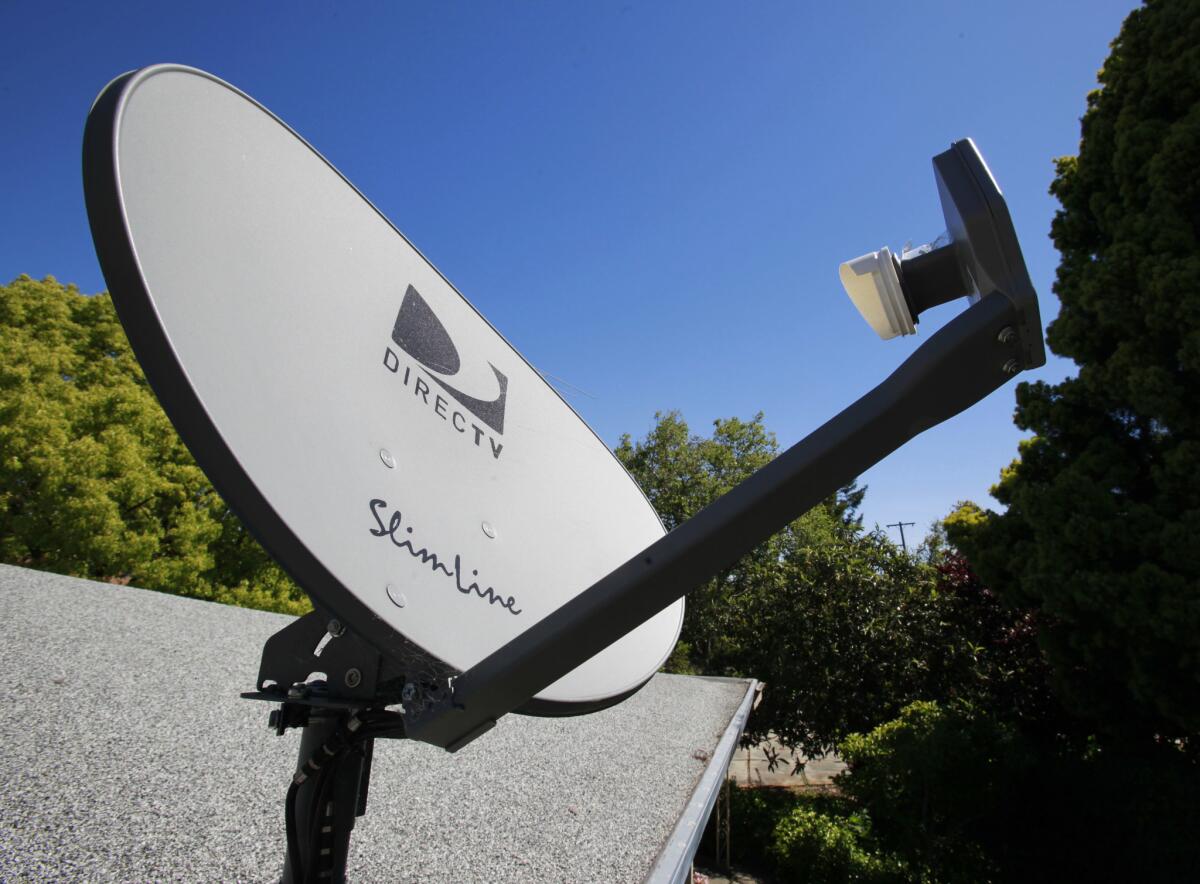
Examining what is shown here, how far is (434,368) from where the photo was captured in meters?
1.31

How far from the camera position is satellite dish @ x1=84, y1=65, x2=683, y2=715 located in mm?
716

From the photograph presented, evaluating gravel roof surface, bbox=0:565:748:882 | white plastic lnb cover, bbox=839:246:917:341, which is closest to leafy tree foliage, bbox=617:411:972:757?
gravel roof surface, bbox=0:565:748:882

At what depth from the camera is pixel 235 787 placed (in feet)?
7.56

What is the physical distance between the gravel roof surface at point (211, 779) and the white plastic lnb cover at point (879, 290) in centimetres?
203

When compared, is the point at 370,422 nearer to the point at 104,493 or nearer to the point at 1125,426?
the point at 1125,426

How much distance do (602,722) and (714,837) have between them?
4048 millimetres

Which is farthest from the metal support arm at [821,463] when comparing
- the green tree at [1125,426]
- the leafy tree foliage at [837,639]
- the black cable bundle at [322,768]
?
the leafy tree foliage at [837,639]

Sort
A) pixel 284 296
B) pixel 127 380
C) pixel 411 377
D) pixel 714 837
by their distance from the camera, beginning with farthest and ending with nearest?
pixel 127 380, pixel 714 837, pixel 411 377, pixel 284 296

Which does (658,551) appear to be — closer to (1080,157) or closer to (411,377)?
(411,377)

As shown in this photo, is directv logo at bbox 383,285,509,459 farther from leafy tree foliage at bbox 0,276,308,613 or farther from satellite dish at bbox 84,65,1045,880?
leafy tree foliage at bbox 0,276,308,613

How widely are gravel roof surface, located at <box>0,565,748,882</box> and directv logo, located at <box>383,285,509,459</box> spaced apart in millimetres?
1393

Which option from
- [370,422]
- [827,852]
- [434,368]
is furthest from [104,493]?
[370,422]

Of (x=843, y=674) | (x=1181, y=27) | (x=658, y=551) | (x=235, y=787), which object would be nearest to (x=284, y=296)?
(x=658, y=551)

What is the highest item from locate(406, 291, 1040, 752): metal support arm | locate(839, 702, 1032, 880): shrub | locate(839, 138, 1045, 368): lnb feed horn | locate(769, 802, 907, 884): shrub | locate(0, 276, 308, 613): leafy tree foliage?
locate(0, 276, 308, 613): leafy tree foliage
